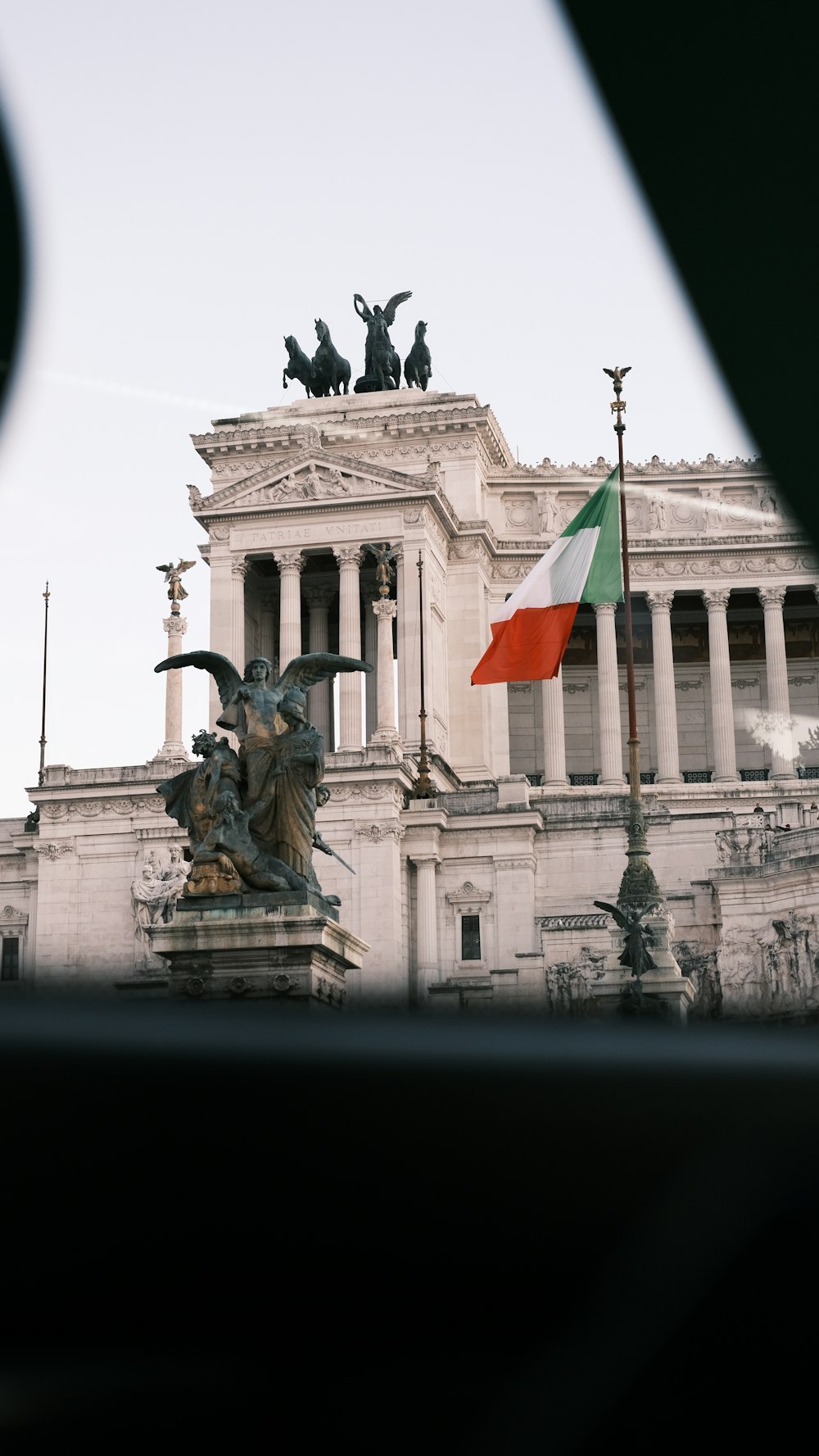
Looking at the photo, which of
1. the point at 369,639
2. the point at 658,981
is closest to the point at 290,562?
the point at 369,639

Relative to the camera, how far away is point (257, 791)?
2239 cm

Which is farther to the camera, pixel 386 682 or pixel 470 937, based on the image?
pixel 386 682

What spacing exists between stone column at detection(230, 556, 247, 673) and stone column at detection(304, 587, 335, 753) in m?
3.45

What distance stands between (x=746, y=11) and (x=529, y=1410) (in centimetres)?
364

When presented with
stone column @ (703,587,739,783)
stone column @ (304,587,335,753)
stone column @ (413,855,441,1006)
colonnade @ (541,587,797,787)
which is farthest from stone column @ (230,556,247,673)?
stone column @ (413,855,441,1006)

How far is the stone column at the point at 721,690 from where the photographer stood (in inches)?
2825

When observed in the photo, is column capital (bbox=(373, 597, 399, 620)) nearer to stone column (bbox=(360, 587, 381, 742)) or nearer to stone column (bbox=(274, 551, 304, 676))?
stone column (bbox=(274, 551, 304, 676))

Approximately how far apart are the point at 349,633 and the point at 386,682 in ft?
27.4

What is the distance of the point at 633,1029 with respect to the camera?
1938mm

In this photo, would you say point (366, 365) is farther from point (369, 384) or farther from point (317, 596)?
point (317, 596)

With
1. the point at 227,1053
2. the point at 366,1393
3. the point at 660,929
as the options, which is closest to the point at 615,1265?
the point at 366,1393

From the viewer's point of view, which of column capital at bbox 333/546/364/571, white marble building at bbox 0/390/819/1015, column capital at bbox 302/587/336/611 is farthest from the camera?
column capital at bbox 302/587/336/611

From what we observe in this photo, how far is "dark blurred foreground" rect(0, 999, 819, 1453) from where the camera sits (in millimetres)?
1844

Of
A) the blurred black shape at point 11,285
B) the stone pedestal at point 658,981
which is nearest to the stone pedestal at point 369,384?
the stone pedestal at point 658,981
